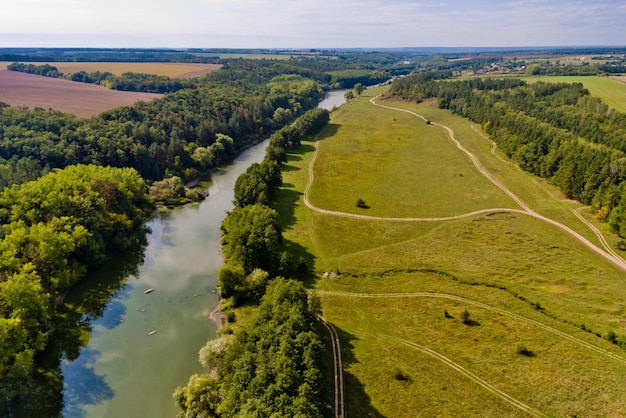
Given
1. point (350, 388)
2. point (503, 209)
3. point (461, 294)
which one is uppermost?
point (503, 209)

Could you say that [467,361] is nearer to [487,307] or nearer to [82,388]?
[487,307]

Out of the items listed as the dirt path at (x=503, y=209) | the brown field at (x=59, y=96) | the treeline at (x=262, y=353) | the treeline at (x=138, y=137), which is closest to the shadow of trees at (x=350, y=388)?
the treeline at (x=262, y=353)

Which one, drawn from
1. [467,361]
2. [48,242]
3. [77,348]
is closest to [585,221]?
[467,361]

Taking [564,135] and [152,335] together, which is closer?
[152,335]

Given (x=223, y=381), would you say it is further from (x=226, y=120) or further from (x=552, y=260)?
(x=226, y=120)

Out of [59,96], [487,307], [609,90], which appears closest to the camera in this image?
[487,307]

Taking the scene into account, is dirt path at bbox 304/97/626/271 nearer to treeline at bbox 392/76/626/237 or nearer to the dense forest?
treeline at bbox 392/76/626/237
